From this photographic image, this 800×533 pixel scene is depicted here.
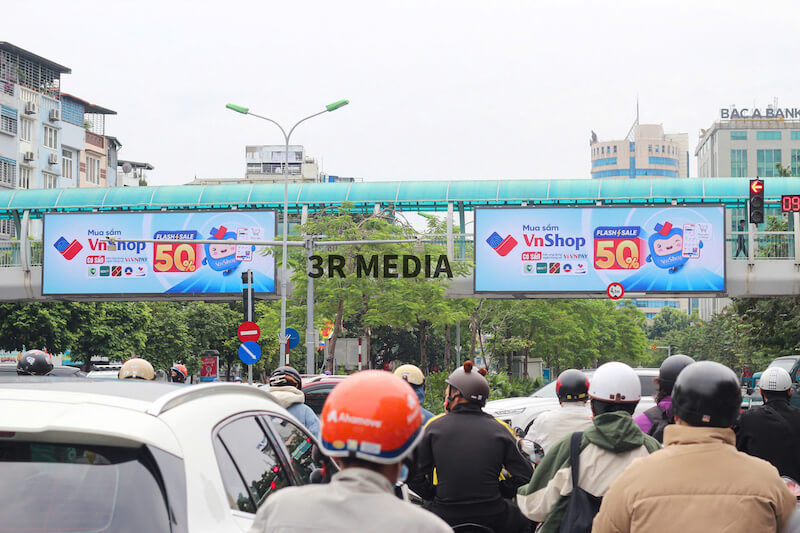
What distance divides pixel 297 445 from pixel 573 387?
171cm

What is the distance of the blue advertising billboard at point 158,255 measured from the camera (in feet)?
117

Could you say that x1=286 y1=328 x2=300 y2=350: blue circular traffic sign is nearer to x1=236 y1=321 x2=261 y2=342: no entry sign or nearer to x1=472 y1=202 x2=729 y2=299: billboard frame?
x1=472 y1=202 x2=729 y2=299: billboard frame

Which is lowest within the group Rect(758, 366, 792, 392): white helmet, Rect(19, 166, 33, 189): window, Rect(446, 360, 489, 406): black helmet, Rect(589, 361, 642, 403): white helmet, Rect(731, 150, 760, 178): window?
Rect(758, 366, 792, 392): white helmet

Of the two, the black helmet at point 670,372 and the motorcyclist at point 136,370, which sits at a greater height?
the black helmet at point 670,372

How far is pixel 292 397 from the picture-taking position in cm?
863

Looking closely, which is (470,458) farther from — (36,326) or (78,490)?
(36,326)

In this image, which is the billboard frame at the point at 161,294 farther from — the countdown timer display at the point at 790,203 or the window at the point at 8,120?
the window at the point at 8,120

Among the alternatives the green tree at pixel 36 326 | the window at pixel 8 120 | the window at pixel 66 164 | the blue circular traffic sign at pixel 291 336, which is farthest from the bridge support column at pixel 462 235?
the window at pixel 66 164

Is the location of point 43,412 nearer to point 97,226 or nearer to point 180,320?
point 97,226

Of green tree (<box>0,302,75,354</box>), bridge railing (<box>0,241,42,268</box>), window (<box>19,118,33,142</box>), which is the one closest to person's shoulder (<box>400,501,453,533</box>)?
bridge railing (<box>0,241,42,268</box>)

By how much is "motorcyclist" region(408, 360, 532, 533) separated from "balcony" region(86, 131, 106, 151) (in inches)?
3098

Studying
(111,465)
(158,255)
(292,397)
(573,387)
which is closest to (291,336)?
(158,255)

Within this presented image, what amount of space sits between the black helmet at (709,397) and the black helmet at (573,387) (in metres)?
2.69

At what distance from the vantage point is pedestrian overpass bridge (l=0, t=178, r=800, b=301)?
32.5 m
